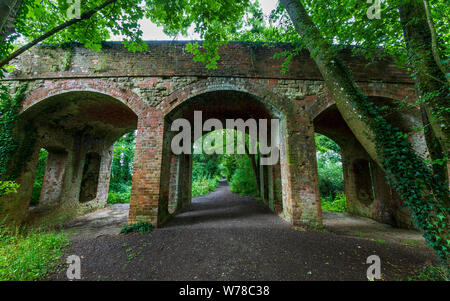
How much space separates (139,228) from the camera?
15.4 feet

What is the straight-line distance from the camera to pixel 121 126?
26.0ft

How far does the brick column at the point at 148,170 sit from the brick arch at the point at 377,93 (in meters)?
5.09

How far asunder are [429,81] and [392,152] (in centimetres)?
120

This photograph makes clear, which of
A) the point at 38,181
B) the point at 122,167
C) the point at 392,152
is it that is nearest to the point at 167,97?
the point at 392,152

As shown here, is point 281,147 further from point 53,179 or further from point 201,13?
point 53,179

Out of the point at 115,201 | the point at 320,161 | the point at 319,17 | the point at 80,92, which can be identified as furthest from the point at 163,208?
the point at 320,161

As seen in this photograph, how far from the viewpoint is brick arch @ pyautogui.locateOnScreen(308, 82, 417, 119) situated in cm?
541

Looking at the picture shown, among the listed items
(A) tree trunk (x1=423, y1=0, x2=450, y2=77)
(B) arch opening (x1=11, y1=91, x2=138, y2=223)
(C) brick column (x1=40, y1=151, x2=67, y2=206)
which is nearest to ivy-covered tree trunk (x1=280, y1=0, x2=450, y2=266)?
(A) tree trunk (x1=423, y1=0, x2=450, y2=77)

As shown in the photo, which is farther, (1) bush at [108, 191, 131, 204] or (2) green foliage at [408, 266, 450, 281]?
(1) bush at [108, 191, 131, 204]

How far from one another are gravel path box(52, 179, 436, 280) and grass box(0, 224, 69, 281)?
0.28 meters

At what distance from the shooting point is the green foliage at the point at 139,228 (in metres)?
4.61

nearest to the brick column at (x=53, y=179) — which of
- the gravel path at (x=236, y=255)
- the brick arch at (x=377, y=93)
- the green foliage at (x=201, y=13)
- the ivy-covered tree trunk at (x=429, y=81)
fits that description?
the gravel path at (x=236, y=255)

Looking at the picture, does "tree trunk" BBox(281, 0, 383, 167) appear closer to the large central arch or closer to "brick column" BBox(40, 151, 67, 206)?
the large central arch
